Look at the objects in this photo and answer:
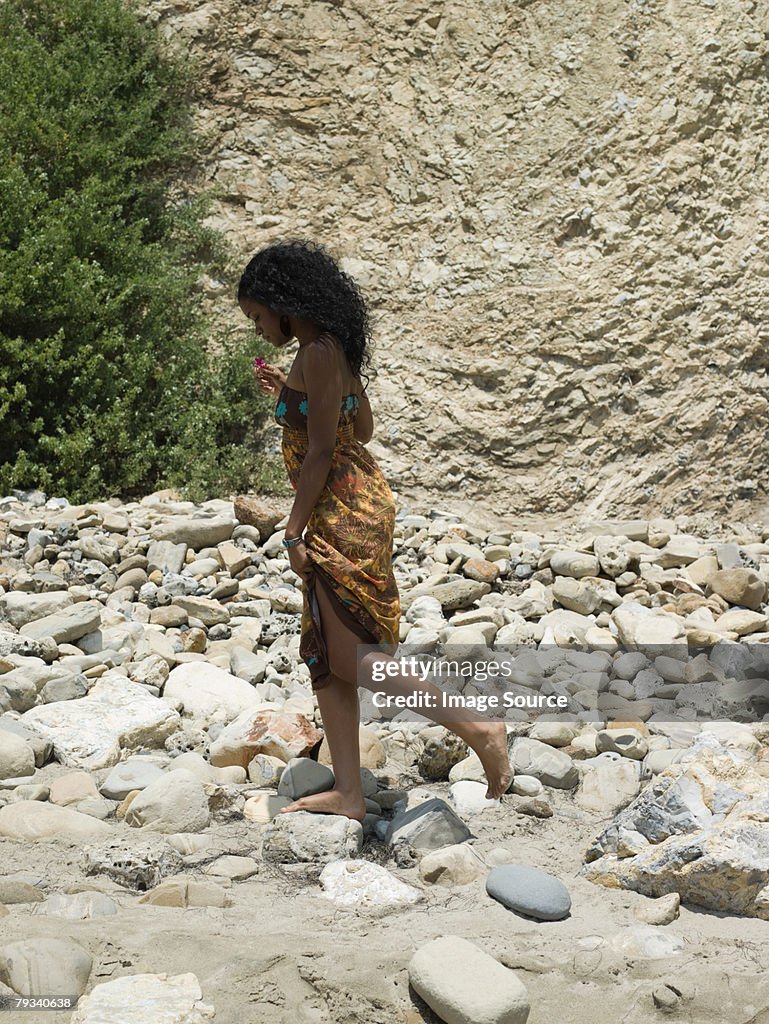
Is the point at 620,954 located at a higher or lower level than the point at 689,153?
lower

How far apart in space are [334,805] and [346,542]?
2.31 feet

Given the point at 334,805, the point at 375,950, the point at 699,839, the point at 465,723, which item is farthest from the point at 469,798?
the point at 375,950

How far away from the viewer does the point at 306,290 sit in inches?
109

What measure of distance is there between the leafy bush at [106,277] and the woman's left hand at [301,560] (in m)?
3.84

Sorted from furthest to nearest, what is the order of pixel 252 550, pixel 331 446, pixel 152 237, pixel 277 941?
pixel 152 237
pixel 252 550
pixel 331 446
pixel 277 941

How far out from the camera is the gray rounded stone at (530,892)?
2.35m

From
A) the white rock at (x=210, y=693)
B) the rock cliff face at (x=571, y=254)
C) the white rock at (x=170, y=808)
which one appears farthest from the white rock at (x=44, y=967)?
the rock cliff face at (x=571, y=254)

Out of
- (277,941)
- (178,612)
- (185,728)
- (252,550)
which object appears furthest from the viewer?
(252,550)

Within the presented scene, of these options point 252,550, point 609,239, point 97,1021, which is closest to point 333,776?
point 97,1021

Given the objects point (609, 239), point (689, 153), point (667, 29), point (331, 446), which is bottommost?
point (331, 446)

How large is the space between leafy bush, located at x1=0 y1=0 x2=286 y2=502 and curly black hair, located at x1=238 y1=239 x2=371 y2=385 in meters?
3.84

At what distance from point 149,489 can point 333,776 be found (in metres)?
4.28

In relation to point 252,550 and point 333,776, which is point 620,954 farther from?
point 252,550

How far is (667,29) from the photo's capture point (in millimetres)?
7242
